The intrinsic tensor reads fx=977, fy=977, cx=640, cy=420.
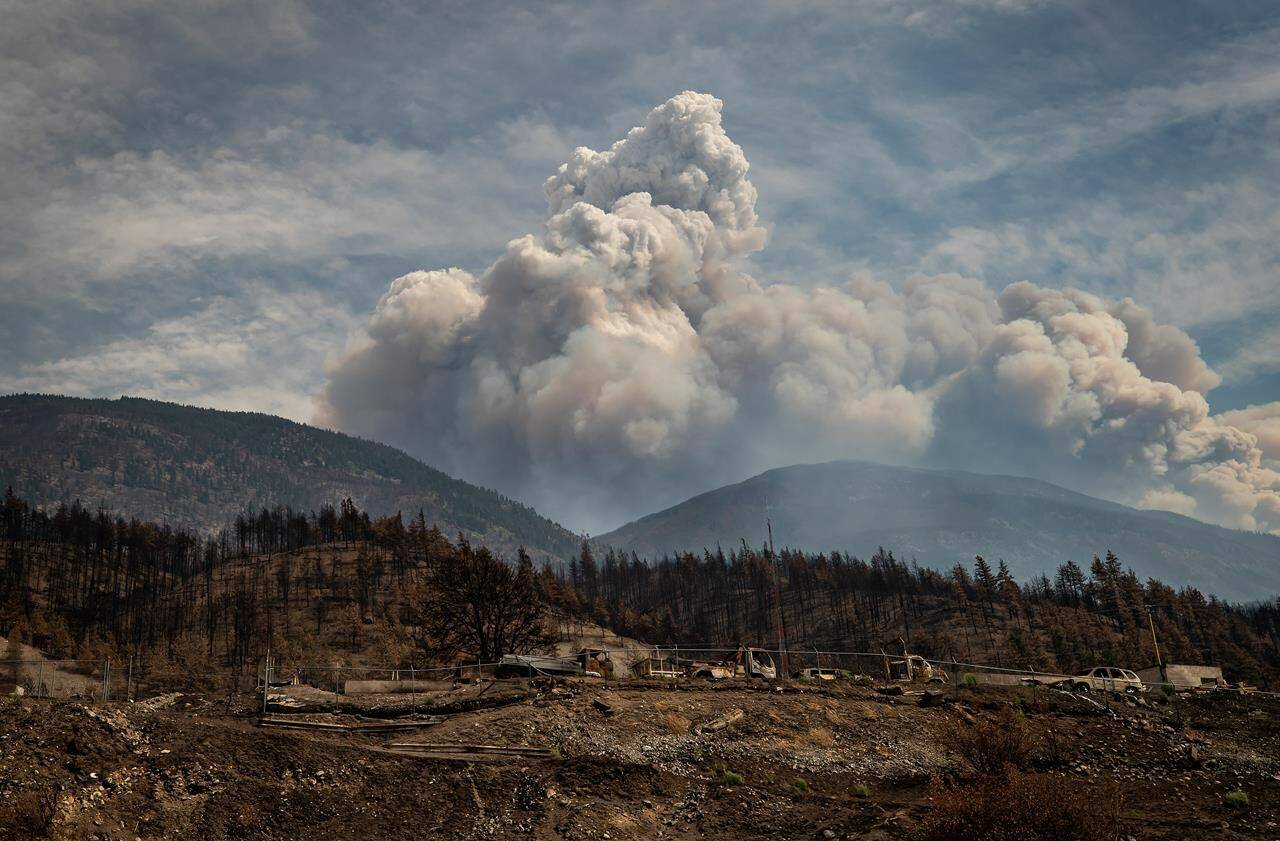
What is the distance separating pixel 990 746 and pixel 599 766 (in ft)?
49.8

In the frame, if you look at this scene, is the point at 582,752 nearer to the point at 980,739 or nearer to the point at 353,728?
the point at 353,728

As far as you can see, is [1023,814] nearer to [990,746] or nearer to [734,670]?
[990,746]

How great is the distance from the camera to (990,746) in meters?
37.9

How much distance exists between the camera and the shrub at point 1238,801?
37.1 meters

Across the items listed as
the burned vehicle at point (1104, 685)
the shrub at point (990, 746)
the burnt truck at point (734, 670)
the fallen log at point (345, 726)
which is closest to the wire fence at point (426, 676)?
the burnt truck at point (734, 670)

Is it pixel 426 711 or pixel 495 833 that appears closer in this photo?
pixel 495 833

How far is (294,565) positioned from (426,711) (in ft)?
517

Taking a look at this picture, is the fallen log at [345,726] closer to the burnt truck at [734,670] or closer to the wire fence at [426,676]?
the wire fence at [426,676]

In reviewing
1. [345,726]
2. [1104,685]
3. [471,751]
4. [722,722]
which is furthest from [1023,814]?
[1104,685]

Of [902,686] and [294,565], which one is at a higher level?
[294,565]

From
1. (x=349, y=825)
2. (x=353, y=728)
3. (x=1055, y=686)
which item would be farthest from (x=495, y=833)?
(x=1055, y=686)

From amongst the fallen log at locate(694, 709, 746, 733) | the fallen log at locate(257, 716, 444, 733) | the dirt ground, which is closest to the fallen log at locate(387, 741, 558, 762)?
the dirt ground

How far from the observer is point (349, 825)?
31234 millimetres

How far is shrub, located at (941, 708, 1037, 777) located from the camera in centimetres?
3788
